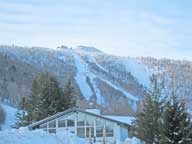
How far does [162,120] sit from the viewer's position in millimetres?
28047

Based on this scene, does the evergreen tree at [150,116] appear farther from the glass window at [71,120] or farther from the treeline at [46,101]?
the treeline at [46,101]

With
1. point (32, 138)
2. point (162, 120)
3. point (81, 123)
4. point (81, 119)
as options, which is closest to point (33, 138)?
point (32, 138)

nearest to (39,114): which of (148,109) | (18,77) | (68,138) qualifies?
(148,109)

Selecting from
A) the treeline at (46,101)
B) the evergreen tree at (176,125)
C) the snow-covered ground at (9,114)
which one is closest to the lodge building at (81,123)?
the treeline at (46,101)

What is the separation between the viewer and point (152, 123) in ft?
97.8

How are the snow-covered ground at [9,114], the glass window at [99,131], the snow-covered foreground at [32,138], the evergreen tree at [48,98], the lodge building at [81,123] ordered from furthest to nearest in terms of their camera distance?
1. the snow-covered ground at [9,114]
2. the evergreen tree at [48,98]
3. the lodge building at [81,123]
4. the glass window at [99,131]
5. the snow-covered foreground at [32,138]

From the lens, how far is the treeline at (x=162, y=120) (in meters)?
26.8

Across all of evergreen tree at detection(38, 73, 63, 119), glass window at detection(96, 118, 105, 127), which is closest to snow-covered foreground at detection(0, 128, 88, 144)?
glass window at detection(96, 118, 105, 127)

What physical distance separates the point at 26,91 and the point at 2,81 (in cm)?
874

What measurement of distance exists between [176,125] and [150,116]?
3.11 metres

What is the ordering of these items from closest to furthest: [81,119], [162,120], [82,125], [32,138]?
1. [32,138]
2. [162,120]
3. [82,125]
4. [81,119]

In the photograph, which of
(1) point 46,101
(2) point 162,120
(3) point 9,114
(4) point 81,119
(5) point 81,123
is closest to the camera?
(2) point 162,120

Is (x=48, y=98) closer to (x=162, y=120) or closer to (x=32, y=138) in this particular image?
(x=162, y=120)

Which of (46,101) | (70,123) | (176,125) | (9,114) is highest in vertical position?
(176,125)
